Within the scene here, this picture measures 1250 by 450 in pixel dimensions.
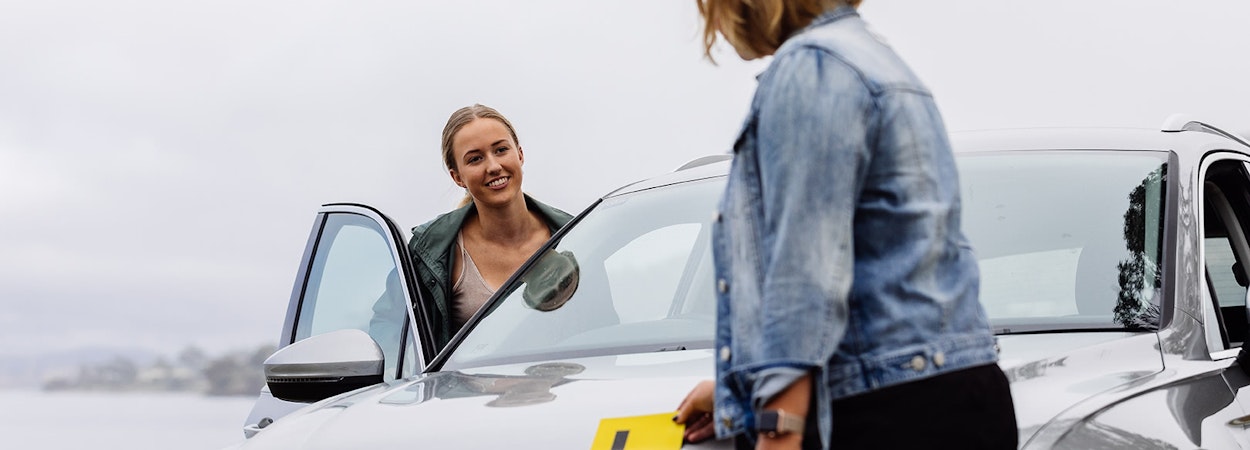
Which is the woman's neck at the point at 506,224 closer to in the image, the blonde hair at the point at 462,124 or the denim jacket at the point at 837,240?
the blonde hair at the point at 462,124

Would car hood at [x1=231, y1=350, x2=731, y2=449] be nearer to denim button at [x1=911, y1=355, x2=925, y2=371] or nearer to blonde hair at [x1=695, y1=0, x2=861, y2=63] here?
denim button at [x1=911, y1=355, x2=925, y2=371]

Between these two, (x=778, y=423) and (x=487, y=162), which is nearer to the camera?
(x=778, y=423)

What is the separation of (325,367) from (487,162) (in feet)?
4.27

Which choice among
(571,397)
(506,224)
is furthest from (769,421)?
(506,224)

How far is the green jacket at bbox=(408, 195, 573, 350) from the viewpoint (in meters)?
3.89

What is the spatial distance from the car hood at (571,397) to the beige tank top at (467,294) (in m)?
1.24

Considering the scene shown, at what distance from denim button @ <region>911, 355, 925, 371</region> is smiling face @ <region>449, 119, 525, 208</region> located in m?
2.70

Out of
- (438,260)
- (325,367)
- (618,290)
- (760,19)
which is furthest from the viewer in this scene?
(438,260)

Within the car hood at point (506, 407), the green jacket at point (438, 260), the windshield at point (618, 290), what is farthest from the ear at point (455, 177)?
the car hood at point (506, 407)

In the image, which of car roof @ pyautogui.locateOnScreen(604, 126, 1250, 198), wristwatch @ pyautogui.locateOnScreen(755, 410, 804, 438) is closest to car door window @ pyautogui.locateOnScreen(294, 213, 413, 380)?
car roof @ pyautogui.locateOnScreen(604, 126, 1250, 198)

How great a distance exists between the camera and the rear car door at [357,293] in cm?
372

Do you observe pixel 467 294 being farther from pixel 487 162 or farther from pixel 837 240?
pixel 837 240

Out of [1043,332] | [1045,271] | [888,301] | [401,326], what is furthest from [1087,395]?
[401,326]

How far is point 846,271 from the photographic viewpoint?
1595 millimetres
